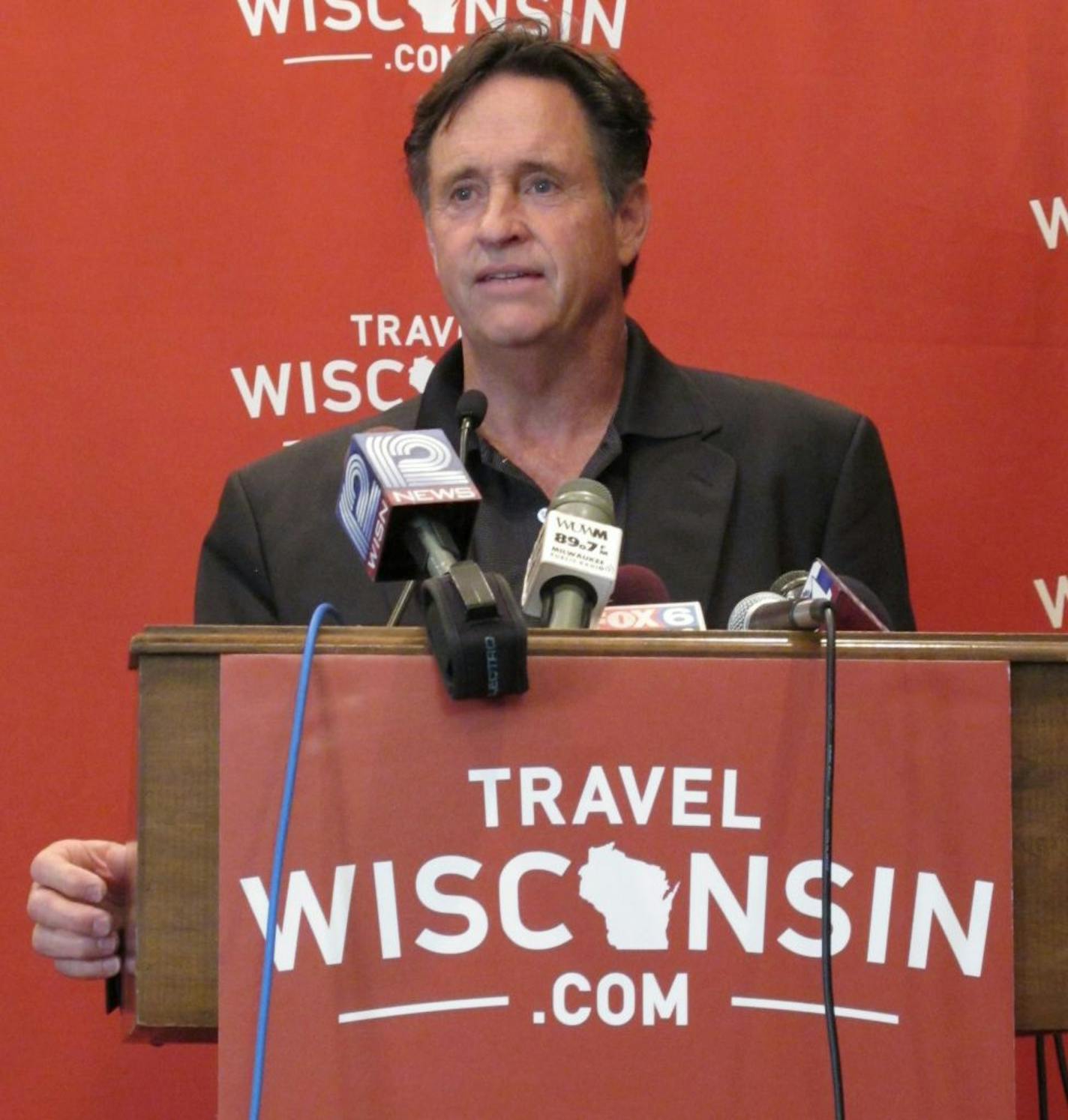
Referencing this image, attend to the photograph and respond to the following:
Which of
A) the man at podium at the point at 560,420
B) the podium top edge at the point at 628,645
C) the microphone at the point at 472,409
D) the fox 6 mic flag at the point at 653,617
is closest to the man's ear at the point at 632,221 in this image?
the man at podium at the point at 560,420

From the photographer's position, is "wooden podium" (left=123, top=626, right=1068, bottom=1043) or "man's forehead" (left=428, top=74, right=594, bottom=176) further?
"man's forehead" (left=428, top=74, right=594, bottom=176)

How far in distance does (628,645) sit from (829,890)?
16 cm

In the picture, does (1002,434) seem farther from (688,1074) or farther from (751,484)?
(688,1074)

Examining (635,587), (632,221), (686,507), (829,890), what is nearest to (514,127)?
(632,221)

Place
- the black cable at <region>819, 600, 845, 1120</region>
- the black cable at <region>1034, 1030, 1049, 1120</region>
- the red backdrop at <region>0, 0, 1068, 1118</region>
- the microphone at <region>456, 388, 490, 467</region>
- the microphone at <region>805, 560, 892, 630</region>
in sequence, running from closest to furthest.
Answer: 1. the black cable at <region>819, 600, 845, 1120</region>
2. the microphone at <region>805, 560, 892, 630</region>
3. the black cable at <region>1034, 1030, 1049, 1120</region>
4. the microphone at <region>456, 388, 490, 467</region>
5. the red backdrop at <region>0, 0, 1068, 1118</region>

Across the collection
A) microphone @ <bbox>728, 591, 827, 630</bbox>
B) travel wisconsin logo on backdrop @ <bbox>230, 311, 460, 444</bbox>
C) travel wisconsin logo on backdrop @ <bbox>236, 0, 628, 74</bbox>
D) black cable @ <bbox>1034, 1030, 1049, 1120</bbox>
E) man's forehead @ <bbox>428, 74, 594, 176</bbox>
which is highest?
travel wisconsin logo on backdrop @ <bbox>236, 0, 628, 74</bbox>

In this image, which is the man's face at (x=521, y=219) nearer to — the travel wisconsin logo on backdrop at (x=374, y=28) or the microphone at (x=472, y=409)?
the travel wisconsin logo on backdrop at (x=374, y=28)

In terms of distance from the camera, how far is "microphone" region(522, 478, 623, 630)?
1.00 metres

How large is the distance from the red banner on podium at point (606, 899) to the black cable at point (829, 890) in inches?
0.7

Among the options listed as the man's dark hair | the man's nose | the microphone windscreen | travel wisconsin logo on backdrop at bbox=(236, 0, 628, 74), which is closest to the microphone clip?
the microphone windscreen

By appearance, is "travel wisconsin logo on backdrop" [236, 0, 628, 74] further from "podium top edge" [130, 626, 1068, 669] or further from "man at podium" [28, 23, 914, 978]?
"podium top edge" [130, 626, 1068, 669]

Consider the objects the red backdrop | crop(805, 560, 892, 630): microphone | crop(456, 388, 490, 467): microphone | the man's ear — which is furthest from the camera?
the red backdrop

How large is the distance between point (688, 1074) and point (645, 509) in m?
0.89

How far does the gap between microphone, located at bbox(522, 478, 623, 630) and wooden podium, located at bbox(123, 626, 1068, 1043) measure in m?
0.06
